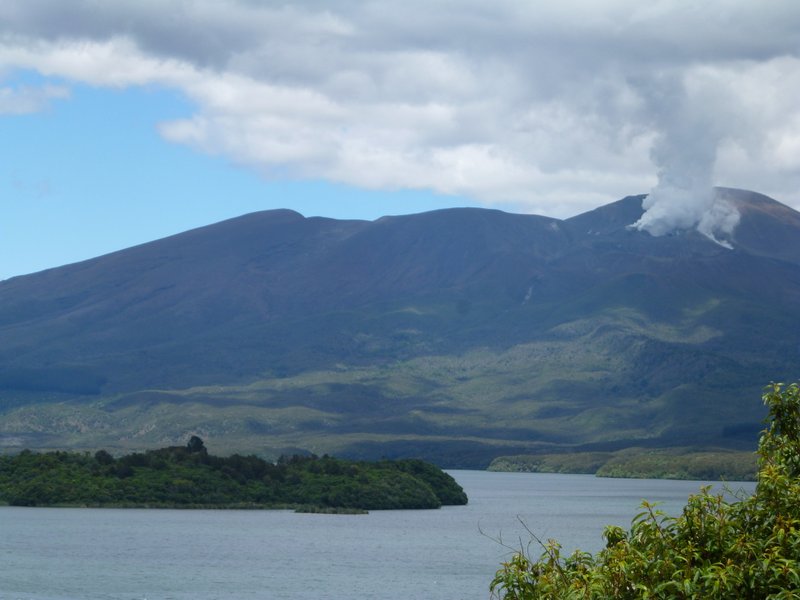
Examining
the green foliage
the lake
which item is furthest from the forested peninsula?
the green foliage

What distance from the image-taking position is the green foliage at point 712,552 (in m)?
20.2

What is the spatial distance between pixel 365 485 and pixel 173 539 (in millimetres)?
34266

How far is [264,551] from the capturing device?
79.8 m

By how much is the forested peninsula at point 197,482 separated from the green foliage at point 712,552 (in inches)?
3407

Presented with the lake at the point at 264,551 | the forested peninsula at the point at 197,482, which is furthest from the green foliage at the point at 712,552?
the forested peninsula at the point at 197,482

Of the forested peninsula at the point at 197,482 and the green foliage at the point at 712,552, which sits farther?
the forested peninsula at the point at 197,482

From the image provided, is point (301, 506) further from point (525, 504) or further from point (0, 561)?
point (0, 561)

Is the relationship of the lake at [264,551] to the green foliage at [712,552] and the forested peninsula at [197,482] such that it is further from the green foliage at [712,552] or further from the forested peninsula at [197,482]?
the green foliage at [712,552]

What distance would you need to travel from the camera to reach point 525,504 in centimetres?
13688

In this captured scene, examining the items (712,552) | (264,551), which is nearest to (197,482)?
(264,551)

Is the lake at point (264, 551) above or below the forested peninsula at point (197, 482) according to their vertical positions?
below

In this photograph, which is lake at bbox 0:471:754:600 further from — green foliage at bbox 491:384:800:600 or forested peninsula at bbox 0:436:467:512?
green foliage at bbox 491:384:800:600

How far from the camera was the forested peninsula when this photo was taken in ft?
352

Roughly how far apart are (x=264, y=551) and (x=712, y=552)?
60.0m
